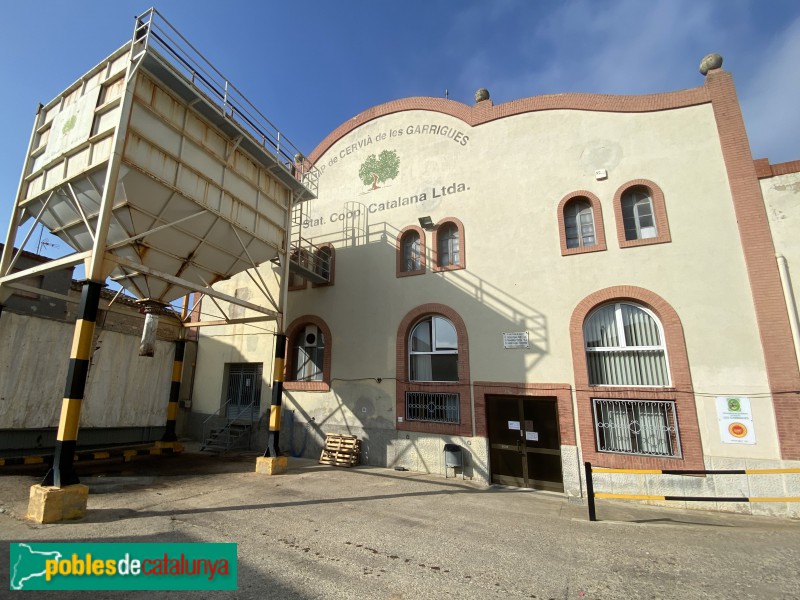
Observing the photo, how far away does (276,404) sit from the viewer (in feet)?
37.5

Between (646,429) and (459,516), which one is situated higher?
(646,429)

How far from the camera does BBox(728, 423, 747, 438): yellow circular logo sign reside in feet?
27.5

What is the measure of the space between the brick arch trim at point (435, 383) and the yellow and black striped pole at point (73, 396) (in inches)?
313

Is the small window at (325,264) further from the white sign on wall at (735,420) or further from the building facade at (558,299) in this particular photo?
the white sign on wall at (735,420)

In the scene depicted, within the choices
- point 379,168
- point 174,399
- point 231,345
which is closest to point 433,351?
point 379,168

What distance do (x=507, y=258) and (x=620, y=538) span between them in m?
7.47

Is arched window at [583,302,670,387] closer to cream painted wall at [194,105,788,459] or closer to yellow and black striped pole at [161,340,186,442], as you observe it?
cream painted wall at [194,105,788,459]

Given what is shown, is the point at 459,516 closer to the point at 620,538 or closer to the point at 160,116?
the point at 620,538

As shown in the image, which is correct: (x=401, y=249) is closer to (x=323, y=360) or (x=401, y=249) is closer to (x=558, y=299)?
(x=323, y=360)

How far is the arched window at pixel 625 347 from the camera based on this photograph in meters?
9.54

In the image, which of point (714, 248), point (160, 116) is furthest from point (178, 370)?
point (714, 248)

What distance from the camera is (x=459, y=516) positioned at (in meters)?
7.43

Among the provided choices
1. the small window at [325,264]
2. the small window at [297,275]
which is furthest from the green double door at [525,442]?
the small window at [297,275]

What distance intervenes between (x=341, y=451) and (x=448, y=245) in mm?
7715
